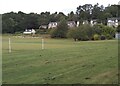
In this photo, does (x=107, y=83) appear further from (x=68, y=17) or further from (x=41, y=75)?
(x=68, y=17)

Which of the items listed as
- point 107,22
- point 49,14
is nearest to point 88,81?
point 107,22

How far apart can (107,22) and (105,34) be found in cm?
4157

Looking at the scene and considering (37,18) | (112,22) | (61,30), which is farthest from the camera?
(37,18)

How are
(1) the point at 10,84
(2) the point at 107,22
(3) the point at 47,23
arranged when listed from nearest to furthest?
(1) the point at 10,84 < (2) the point at 107,22 < (3) the point at 47,23

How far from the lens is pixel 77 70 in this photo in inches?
554

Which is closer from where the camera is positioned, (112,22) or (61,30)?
(61,30)

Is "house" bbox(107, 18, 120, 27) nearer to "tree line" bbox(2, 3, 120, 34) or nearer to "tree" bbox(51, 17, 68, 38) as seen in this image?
"tree line" bbox(2, 3, 120, 34)

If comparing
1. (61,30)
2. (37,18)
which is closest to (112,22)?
(61,30)

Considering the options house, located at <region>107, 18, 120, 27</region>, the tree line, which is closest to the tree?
house, located at <region>107, 18, 120, 27</region>

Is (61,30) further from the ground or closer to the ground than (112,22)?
closer to the ground

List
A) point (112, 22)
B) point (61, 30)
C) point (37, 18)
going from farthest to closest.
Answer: point (37, 18)
point (112, 22)
point (61, 30)

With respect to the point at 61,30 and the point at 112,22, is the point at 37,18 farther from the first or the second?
the point at 61,30

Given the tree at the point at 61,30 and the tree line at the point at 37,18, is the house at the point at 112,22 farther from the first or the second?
the tree at the point at 61,30

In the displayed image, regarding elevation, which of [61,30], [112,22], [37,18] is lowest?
[61,30]
